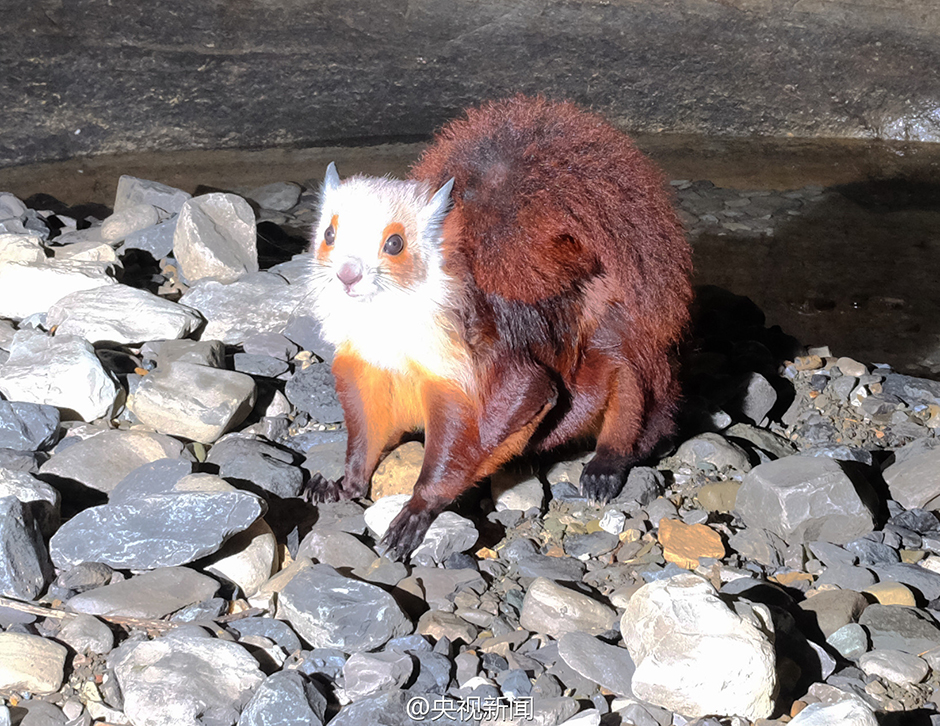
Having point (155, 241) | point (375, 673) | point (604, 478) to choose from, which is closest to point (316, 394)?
point (604, 478)

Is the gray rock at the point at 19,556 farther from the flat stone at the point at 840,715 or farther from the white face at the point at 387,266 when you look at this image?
the flat stone at the point at 840,715

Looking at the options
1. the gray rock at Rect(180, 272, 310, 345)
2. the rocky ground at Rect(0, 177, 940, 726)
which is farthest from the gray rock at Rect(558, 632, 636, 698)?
the gray rock at Rect(180, 272, 310, 345)

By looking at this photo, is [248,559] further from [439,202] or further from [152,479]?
[439,202]

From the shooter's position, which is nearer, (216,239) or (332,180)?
(332,180)

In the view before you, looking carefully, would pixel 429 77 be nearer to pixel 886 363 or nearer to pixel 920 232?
pixel 920 232

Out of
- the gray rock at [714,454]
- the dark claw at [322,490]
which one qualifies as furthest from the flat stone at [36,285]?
the gray rock at [714,454]

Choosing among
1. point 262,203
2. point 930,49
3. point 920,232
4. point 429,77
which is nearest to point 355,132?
point 429,77

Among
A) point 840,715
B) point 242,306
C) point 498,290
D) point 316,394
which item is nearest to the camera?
point 840,715
